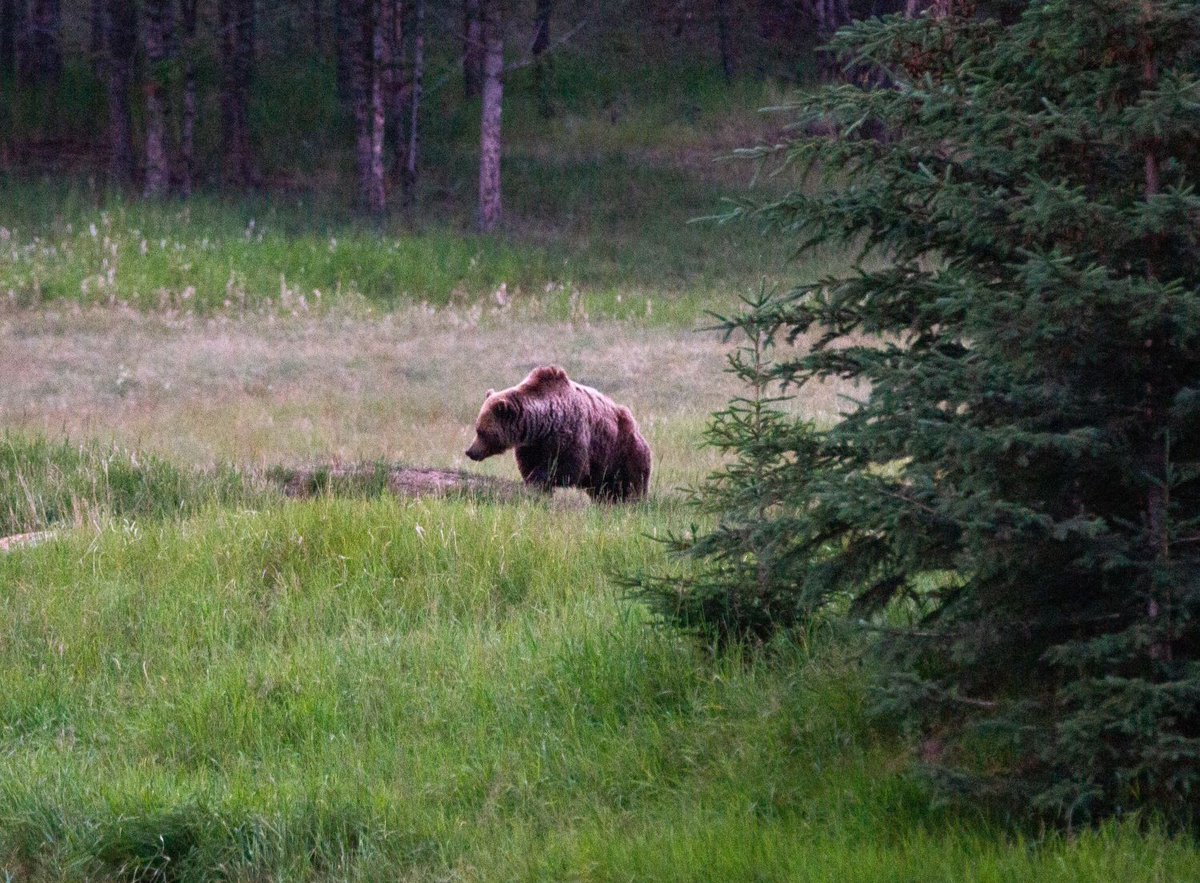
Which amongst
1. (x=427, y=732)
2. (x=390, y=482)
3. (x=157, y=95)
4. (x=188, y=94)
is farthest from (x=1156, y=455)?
(x=188, y=94)

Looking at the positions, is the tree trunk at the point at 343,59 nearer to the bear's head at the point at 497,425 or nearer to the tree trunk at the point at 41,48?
the tree trunk at the point at 41,48

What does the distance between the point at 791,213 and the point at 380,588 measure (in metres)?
3.55

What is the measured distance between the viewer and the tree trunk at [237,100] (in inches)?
1314

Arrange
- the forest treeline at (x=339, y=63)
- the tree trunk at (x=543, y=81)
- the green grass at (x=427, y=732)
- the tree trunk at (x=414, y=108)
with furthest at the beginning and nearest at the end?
the tree trunk at (x=543, y=81) < the tree trunk at (x=414, y=108) < the forest treeline at (x=339, y=63) < the green grass at (x=427, y=732)

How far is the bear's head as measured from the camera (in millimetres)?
10703

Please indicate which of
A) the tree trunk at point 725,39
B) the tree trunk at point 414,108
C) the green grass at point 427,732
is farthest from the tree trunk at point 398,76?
the green grass at point 427,732

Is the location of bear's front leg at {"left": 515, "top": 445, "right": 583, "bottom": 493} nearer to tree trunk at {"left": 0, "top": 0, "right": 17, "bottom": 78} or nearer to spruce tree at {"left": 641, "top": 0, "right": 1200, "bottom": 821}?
spruce tree at {"left": 641, "top": 0, "right": 1200, "bottom": 821}

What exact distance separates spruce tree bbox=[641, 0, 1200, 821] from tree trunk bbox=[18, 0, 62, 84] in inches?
1497

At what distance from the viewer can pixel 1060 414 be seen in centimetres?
429

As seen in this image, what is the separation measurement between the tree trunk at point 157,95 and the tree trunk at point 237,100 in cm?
334

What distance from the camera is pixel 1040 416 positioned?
4266mm

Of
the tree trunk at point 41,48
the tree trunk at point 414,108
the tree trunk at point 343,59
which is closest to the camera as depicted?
the tree trunk at point 414,108

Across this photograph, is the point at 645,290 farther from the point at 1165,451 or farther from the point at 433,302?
the point at 1165,451

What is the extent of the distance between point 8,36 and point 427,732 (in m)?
44.0
